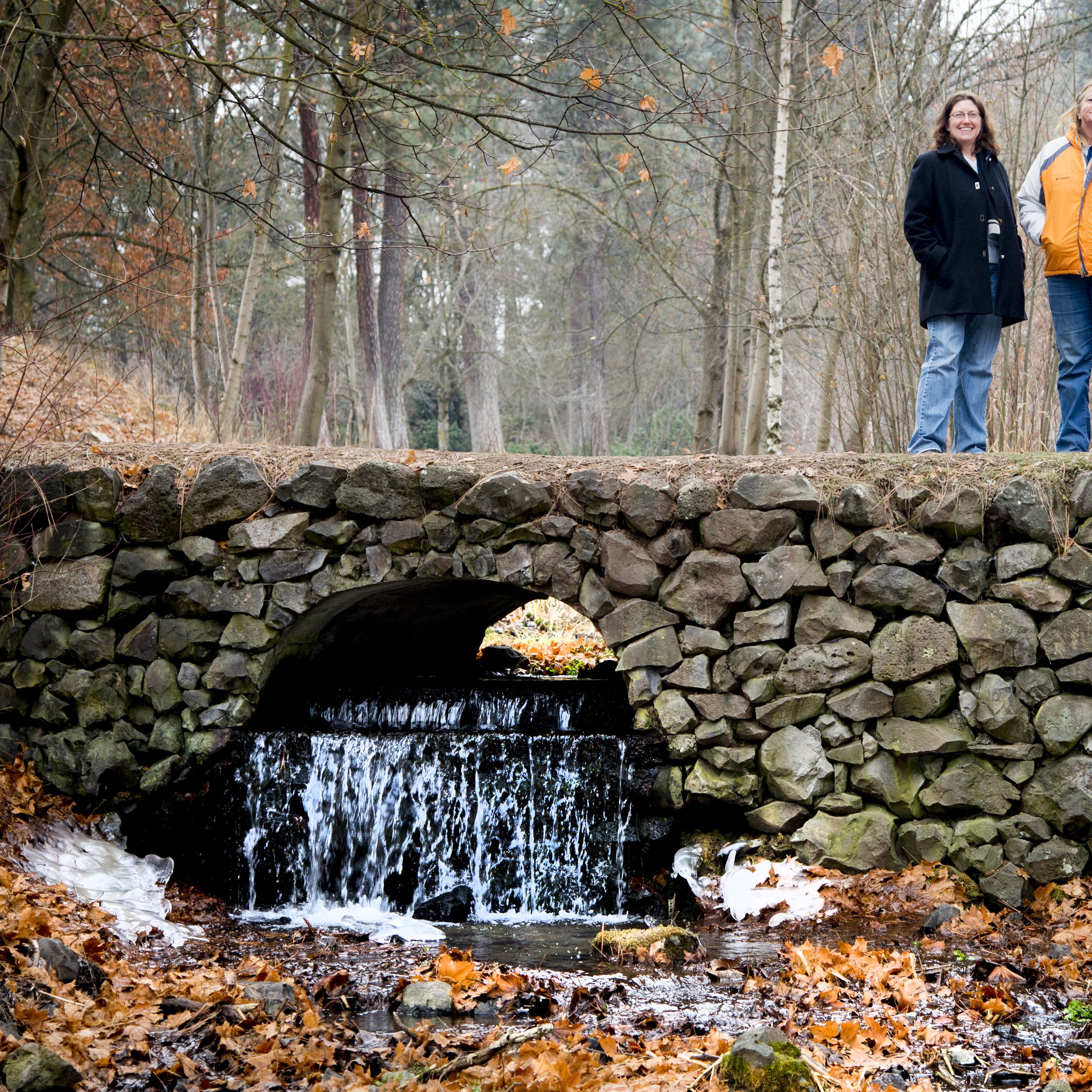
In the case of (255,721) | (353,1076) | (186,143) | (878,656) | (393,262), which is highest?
(186,143)

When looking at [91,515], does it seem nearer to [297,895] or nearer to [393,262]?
[297,895]

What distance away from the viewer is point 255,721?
6199 millimetres

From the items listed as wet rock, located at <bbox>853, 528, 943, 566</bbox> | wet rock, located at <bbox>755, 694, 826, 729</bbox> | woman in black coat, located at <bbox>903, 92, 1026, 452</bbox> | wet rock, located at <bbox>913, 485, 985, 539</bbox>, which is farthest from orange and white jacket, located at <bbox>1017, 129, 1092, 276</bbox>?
wet rock, located at <bbox>755, 694, 826, 729</bbox>

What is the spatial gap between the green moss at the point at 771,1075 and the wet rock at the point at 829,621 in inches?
109

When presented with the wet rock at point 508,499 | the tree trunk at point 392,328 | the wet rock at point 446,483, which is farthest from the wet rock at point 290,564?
the tree trunk at point 392,328

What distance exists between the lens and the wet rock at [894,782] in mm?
5250

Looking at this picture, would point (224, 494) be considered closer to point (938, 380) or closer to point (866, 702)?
point (866, 702)

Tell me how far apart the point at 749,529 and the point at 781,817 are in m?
1.48

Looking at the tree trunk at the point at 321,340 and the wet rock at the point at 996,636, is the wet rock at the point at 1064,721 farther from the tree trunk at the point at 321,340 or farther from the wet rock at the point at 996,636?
the tree trunk at the point at 321,340

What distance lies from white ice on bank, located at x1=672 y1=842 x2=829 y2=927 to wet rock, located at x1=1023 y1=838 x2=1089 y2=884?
3.32ft

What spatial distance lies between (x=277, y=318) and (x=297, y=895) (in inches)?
718

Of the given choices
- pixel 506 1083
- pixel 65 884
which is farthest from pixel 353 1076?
pixel 65 884

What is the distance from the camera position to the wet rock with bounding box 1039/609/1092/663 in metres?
5.05

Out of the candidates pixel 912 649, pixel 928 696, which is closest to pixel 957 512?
pixel 912 649
